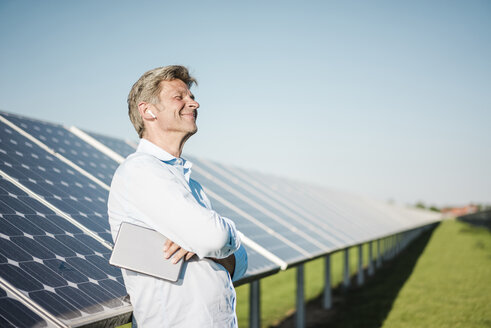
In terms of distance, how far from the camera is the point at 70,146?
17.6ft

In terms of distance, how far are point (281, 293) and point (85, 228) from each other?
46.1 ft

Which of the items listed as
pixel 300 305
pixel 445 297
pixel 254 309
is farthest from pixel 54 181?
pixel 445 297

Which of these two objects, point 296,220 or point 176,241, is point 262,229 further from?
point 176,241

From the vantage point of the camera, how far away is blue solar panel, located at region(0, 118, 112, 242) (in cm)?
366

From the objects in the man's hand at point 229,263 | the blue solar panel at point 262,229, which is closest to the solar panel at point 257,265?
the blue solar panel at point 262,229

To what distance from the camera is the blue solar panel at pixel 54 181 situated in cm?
366

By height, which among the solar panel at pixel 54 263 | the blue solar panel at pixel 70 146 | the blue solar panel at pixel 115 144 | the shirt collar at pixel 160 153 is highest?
the blue solar panel at pixel 115 144

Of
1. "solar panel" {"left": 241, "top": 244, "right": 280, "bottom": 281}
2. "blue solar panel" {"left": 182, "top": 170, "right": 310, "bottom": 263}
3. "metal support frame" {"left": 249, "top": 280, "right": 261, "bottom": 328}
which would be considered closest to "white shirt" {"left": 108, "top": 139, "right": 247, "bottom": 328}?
"solar panel" {"left": 241, "top": 244, "right": 280, "bottom": 281}

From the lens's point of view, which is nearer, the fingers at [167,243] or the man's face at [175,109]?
the fingers at [167,243]

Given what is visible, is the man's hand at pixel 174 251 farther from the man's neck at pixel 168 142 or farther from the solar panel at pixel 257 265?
the solar panel at pixel 257 265

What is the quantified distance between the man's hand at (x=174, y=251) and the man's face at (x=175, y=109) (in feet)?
2.58

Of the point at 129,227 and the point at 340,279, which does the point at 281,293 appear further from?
the point at 129,227

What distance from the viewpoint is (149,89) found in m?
2.84

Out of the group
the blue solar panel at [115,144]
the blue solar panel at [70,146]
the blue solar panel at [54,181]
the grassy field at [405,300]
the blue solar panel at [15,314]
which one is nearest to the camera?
the blue solar panel at [15,314]
